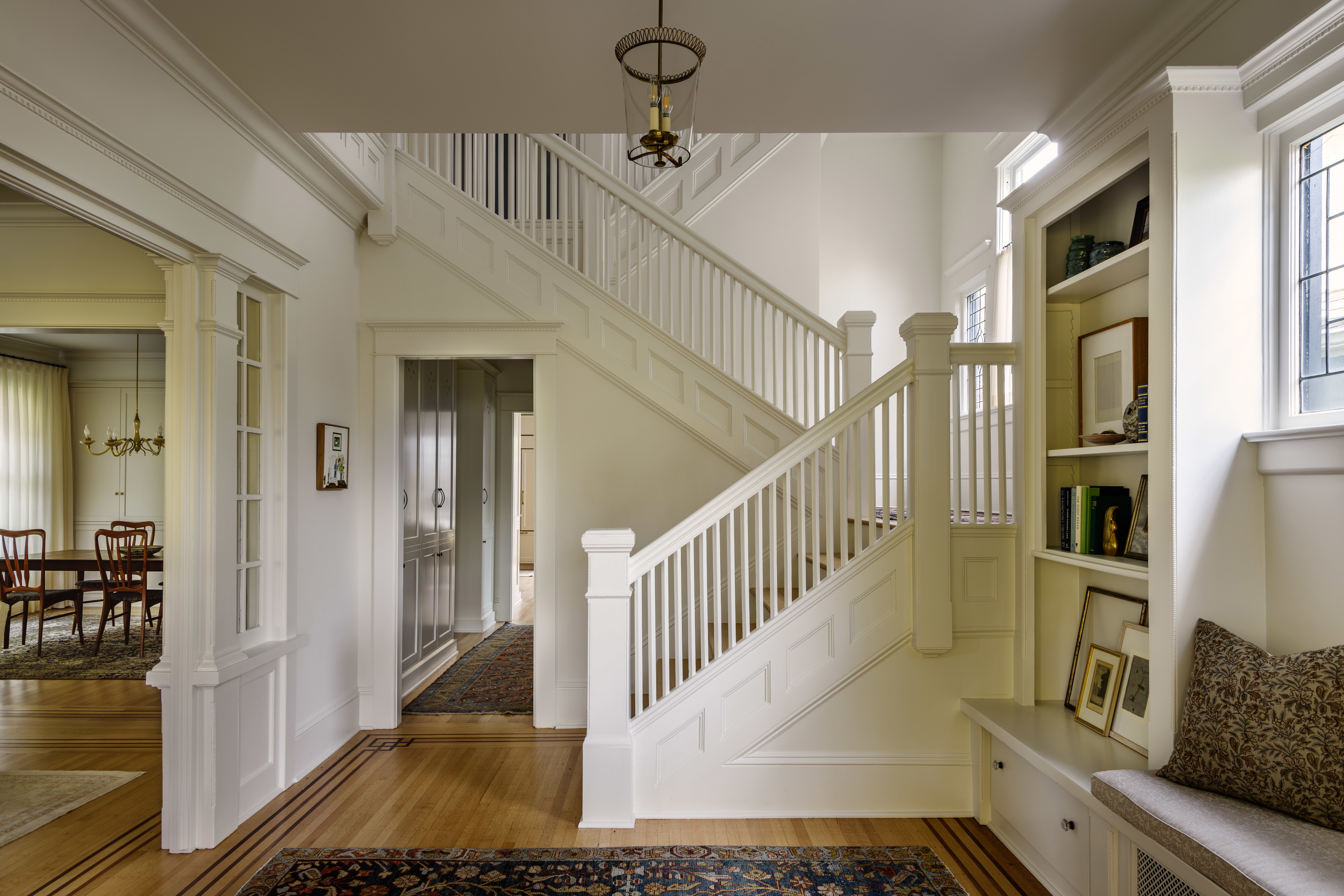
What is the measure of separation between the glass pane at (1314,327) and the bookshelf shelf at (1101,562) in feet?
2.52

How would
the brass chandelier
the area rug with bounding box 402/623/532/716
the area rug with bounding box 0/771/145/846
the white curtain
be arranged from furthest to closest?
the white curtain
the brass chandelier
the area rug with bounding box 402/623/532/716
the area rug with bounding box 0/771/145/846

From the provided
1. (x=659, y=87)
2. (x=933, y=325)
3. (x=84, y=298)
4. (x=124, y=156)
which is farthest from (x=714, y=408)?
(x=84, y=298)

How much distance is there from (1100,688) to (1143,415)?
1103 mm

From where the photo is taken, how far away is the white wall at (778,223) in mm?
5887

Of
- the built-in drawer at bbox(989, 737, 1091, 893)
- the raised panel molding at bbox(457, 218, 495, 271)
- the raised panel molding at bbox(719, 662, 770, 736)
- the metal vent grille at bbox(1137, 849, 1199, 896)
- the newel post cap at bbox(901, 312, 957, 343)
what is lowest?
the built-in drawer at bbox(989, 737, 1091, 893)

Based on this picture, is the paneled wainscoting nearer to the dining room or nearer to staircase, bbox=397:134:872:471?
the dining room

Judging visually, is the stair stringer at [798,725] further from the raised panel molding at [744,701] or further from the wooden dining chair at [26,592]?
the wooden dining chair at [26,592]

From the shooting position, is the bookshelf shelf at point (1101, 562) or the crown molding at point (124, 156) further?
the bookshelf shelf at point (1101, 562)

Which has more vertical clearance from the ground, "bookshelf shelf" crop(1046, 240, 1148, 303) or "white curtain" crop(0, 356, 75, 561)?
"bookshelf shelf" crop(1046, 240, 1148, 303)

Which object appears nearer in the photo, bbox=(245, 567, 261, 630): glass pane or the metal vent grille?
the metal vent grille

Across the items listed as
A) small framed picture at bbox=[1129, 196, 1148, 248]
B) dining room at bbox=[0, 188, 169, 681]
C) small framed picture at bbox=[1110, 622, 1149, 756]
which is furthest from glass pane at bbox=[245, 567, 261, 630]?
small framed picture at bbox=[1129, 196, 1148, 248]

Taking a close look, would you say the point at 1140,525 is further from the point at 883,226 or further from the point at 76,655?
the point at 76,655

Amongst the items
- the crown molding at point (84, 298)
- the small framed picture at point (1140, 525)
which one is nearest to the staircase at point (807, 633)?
the small framed picture at point (1140, 525)

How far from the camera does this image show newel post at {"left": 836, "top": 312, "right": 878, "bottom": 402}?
13.8ft
